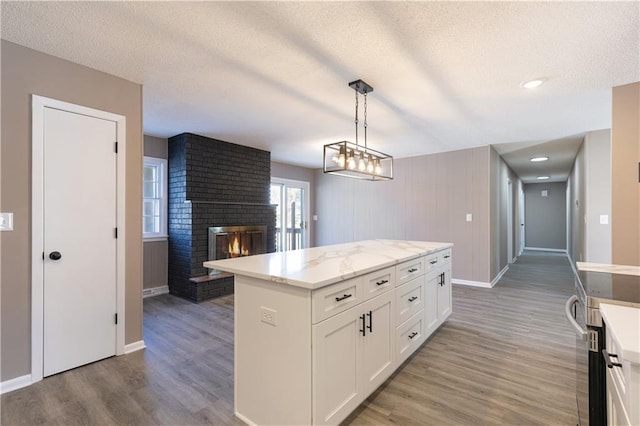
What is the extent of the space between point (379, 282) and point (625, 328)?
4.06 ft

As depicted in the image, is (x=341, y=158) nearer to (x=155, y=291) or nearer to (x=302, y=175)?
(x=155, y=291)

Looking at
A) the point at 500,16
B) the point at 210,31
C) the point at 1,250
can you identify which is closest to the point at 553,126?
the point at 500,16

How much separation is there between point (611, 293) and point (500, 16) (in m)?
1.60

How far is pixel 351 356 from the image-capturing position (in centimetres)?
176

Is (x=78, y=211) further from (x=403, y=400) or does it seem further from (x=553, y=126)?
(x=553, y=126)

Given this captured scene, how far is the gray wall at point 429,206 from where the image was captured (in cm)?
517

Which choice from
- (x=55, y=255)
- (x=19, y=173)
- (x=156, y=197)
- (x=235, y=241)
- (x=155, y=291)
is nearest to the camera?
(x=19, y=173)

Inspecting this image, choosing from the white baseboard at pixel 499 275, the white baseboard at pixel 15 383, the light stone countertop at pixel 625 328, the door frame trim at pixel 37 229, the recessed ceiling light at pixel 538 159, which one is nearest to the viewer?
the light stone countertop at pixel 625 328

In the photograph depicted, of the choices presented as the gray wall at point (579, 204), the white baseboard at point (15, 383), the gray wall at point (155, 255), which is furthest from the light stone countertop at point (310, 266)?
the gray wall at point (579, 204)

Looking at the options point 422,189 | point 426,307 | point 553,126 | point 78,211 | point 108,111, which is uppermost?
point 553,126

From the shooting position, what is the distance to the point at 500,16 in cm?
179

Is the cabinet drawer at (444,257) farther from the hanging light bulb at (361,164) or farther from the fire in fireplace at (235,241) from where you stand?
the fire in fireplace at (235,241)

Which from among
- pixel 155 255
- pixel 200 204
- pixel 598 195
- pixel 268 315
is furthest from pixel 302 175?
pixel 268 315

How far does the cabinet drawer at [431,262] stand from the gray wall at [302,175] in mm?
4433
